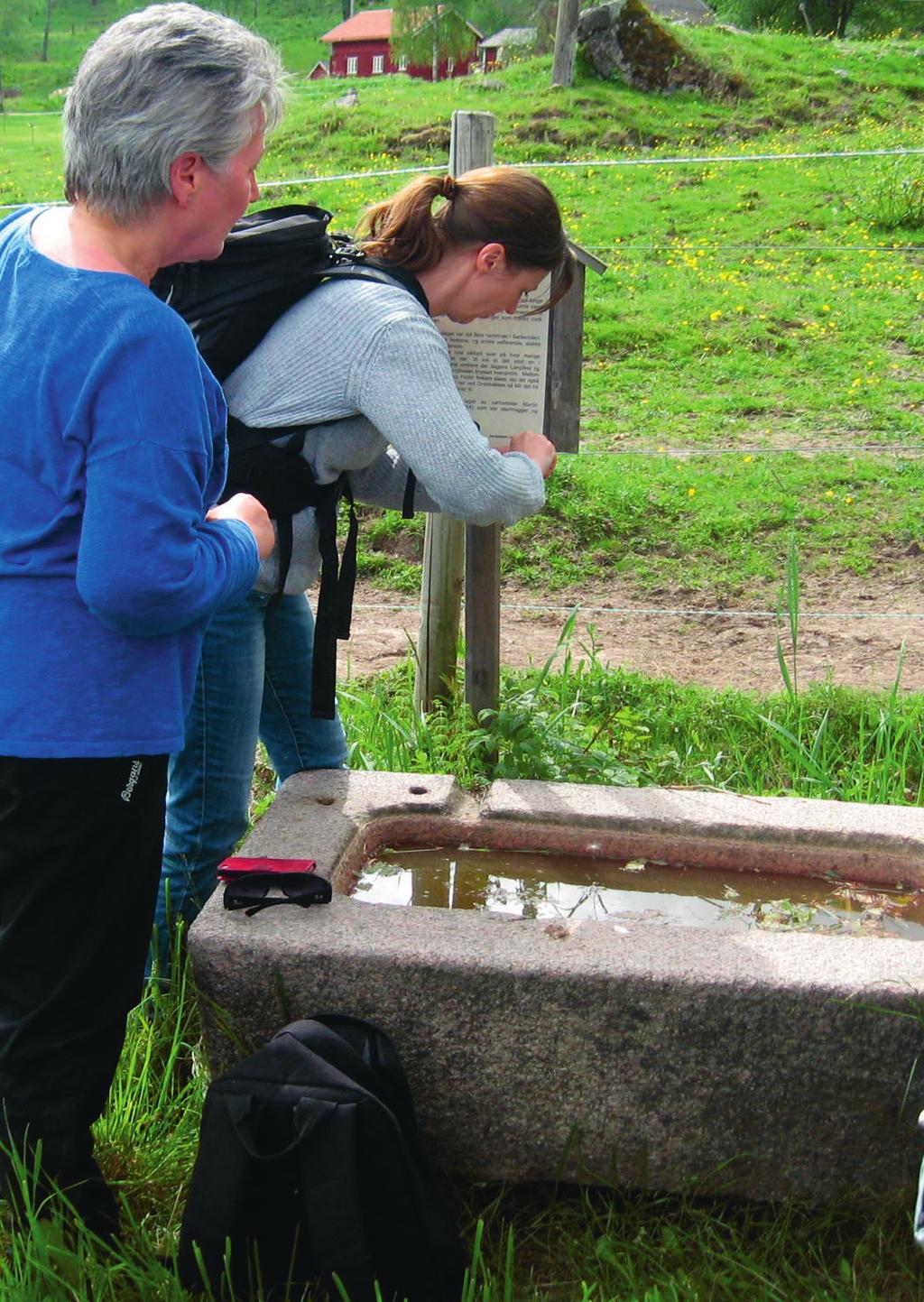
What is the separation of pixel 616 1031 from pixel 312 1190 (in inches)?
22.2

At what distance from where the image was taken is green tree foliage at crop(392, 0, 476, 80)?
3875cm

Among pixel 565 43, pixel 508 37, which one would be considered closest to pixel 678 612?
pixel 565 43

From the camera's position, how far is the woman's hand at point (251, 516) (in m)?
2.01

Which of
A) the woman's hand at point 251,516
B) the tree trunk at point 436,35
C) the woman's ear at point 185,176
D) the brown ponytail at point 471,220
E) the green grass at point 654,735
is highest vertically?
the tree trunk at point 436,35

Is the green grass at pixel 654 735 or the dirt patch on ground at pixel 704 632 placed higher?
the green grass at pixel 654 735

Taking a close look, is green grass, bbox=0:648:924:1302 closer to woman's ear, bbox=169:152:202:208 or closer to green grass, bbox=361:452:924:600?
woman's ear, bbox=169:152:202:208

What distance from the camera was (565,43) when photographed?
47.1 feet

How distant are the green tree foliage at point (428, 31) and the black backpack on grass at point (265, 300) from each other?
130 feet

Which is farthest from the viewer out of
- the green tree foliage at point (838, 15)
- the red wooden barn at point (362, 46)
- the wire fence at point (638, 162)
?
the red wooden barn at point (362, 46)

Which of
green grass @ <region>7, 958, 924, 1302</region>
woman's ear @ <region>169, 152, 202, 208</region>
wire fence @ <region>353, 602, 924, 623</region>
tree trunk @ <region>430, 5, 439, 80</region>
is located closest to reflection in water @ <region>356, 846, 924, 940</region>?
green grass @ <region>7, 958, 924, 1302</region>

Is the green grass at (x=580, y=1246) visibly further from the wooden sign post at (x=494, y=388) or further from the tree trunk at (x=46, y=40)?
the tree trunk at (x=46, y=40)

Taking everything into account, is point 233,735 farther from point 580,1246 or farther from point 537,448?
point 580,1246

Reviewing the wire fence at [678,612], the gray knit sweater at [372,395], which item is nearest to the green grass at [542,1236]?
the gray knit sweater at [372,395]

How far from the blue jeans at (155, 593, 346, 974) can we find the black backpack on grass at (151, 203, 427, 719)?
0.64 feet
